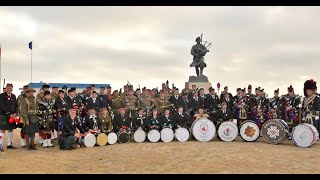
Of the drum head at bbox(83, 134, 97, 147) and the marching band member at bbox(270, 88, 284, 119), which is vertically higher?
the marching band member at bbox(270, 88, 284, 119)

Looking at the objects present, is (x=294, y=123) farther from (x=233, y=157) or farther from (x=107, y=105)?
(x=107, y=105)

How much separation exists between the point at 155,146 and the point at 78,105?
11.0 feet

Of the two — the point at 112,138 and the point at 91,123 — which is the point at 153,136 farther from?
the point at 91,123

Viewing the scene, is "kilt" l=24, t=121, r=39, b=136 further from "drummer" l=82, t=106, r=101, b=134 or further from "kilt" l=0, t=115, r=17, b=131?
"drummer" l=82, t=106, r=101, b=134

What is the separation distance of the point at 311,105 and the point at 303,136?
1.51m

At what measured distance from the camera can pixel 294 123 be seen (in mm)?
14039

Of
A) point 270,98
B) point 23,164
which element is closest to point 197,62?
point 270,98

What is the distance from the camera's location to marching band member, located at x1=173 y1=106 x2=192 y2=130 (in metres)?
14.3

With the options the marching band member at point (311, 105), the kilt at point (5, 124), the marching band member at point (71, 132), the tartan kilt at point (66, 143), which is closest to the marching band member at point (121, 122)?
the marching band member at point (71, 132)

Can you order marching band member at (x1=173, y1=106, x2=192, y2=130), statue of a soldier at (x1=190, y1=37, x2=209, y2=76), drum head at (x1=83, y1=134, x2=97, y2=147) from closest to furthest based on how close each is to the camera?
drum head at (x1=83, y1=134, x2=97, y2=147) < marching band member at (x1=173, y1=106, x2=192, y2=130) < statue of a soldier at (x1=190, y1=37, x2=209, y2=76)

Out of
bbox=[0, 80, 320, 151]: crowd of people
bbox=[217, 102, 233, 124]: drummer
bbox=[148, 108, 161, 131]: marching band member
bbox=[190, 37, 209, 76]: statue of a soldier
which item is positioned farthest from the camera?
bbox=[190, 37, 209, 76]: statue of a soldier

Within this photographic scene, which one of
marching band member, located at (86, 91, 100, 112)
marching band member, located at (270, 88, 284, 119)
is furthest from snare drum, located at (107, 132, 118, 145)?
marching band member, located at (270, 88, 284, 119)

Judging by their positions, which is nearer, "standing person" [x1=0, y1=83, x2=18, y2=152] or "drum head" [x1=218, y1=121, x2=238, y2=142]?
"standing person" [x1=0, y1=83, x2=18, y2=152]

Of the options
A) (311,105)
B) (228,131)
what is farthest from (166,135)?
(311,105)
